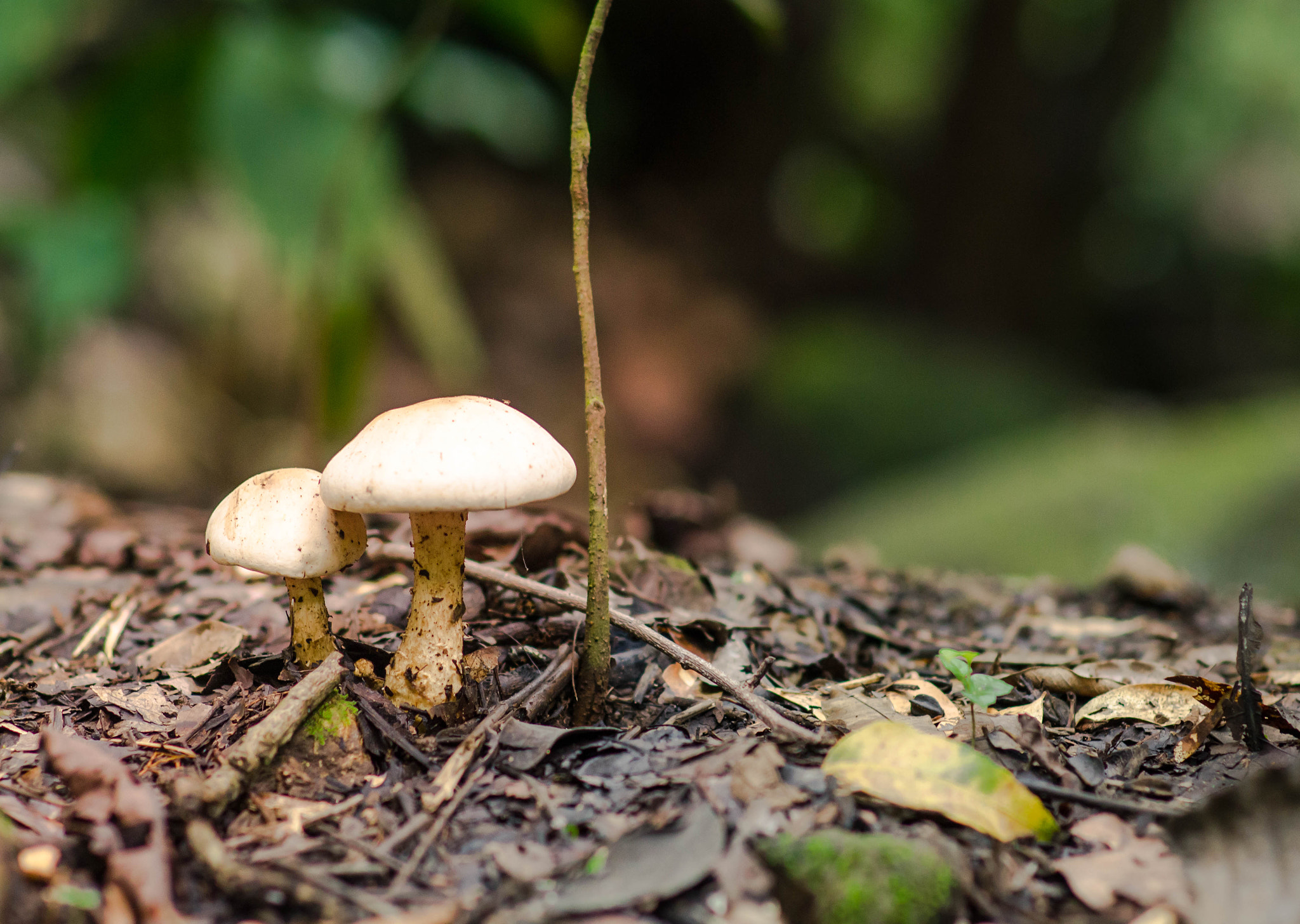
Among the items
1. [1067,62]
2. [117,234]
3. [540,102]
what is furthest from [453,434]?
[1067,62]

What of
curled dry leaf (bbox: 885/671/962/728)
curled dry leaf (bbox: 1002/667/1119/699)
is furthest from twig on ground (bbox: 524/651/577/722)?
curled dry leaf (bbox: 1002/667/1119/699)

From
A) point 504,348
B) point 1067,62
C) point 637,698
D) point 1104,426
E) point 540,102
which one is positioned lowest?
point 637,698

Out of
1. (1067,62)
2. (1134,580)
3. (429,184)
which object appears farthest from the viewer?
(429,184)

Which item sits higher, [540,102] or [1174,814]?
[540,102]

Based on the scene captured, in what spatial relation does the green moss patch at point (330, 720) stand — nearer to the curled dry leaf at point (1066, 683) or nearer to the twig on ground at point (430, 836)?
the twig on ground at point (430, 836)

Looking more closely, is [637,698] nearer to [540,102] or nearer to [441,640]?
[441,640]

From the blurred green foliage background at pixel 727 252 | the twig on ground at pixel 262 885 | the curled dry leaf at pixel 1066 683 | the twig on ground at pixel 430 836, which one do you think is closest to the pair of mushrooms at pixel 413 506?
the twig on ground at pixel 430 836
